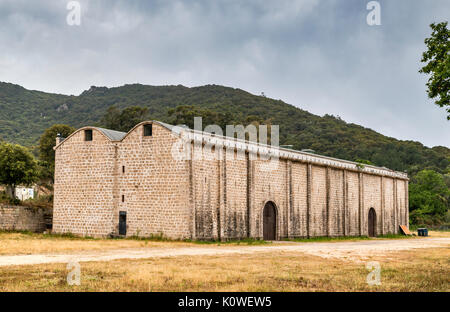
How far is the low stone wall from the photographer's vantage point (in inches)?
1414

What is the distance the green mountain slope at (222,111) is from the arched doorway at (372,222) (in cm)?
3898

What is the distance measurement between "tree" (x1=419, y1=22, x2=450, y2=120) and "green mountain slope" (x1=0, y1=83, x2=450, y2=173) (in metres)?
69.2

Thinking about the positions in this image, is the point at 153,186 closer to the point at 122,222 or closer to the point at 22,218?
the point at 122,222

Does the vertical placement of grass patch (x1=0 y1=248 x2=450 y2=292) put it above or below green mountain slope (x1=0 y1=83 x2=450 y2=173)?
below

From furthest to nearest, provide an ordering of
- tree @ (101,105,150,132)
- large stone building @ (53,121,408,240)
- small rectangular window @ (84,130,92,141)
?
tree @ (101,105,150,132) < small rectangular window @ (84,130,92,141) < large stone building @ (53,121,408,240)

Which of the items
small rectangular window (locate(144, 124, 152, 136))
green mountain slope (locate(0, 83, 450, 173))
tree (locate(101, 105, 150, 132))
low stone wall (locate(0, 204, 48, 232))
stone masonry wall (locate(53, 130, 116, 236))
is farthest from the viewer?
green mountain slope (locate(0, 83, 450, 173))

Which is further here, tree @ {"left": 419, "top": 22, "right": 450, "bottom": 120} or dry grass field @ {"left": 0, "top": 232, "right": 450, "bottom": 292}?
tree @ {"left": 419, "top": 22, "right": 450, "bottom": 120}

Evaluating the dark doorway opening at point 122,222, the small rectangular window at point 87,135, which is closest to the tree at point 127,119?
the small rectangular window at point 87,135

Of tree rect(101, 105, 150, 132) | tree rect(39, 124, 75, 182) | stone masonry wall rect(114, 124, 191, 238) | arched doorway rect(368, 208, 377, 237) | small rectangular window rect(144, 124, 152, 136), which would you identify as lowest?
arched doorway rect(368, 208, 377, 237)

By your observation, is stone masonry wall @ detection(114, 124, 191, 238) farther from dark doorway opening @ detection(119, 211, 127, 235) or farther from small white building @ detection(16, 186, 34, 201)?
small white building @ detection(16, 186, 34, 201)

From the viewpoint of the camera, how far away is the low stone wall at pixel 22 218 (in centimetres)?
3591

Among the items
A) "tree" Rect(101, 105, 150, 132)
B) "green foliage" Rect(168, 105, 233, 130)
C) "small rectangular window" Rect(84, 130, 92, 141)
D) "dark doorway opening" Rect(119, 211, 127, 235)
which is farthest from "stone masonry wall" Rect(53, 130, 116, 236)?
"tree" Rect(101, 105, 150, 132)
